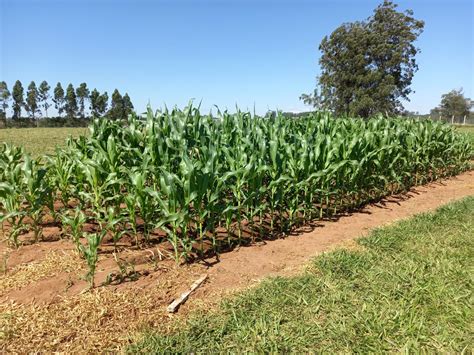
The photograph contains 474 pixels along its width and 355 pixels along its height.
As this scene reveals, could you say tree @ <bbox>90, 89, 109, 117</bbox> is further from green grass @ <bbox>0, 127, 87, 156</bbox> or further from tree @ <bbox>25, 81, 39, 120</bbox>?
green grass @ <bbox>0, 127, 87, 156</bbox>

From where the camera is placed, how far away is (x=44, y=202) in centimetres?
354

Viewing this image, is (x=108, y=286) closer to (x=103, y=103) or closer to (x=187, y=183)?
(x=187, y=183)

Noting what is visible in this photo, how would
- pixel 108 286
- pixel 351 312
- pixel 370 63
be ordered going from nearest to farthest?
pixel 351 312, pixel 108 286, pixel 370 63

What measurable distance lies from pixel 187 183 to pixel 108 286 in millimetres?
1041

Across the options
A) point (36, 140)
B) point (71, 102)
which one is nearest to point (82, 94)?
point (71, 102)

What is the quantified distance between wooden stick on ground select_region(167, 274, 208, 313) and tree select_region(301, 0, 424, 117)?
30.7 meters

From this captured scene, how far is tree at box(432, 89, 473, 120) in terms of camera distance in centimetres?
5269

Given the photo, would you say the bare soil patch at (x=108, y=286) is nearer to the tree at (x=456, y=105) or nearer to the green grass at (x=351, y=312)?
the green grass at (x=351, y=312)

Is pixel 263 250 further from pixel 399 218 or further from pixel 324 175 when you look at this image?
pixel 399 218

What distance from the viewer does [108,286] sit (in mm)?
2574

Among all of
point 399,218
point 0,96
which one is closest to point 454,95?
point 399,218

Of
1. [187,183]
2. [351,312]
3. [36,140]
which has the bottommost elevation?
[351,312]

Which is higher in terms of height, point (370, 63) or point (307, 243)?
point (370, 63)

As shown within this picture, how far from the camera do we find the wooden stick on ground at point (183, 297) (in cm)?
235
